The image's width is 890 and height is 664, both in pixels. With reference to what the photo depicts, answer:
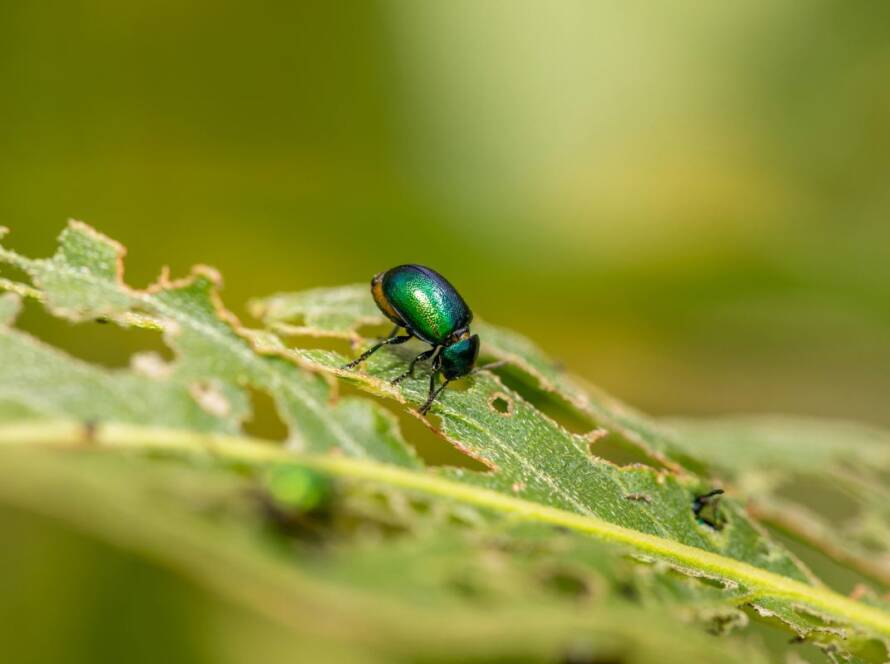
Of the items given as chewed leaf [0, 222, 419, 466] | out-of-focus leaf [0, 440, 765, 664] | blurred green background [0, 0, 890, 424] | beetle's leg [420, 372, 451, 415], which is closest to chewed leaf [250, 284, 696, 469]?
beetle's leg [420, 372, 451, 415]

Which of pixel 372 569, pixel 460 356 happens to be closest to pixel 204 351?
pixel 372 569

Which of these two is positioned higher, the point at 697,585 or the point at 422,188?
the point at 422,188

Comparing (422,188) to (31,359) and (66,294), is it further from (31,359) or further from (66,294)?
(31,359)

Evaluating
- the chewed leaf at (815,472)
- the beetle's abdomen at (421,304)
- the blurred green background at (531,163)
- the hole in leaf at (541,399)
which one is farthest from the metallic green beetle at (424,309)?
the blurred green background at (531,163)

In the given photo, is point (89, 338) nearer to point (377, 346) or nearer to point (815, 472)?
point (377, 346)

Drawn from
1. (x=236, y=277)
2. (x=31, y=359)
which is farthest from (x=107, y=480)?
(x=236, y=277)

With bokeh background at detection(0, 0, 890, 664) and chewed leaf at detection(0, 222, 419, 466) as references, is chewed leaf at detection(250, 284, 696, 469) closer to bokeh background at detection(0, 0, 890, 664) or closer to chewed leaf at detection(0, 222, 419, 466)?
chewed leaf at detection(0, 222, 419, 466)

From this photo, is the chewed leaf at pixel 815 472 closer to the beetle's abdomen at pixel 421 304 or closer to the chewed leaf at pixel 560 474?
the chewed leaf at pixel 560 474
